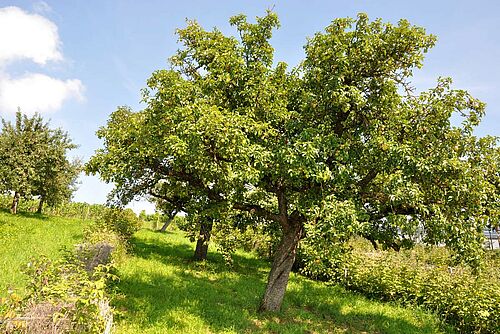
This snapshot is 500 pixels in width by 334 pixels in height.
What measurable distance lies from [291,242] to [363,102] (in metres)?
5.61

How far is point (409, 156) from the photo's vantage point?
32.2ft

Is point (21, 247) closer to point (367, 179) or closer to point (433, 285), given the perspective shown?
point (367, 179)

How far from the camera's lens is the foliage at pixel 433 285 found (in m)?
12.5

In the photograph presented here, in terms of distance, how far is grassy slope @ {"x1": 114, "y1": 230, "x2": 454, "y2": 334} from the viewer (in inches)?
428

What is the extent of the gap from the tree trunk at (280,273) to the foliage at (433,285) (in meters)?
4.45

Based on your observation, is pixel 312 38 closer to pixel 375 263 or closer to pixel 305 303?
pixel 305 303

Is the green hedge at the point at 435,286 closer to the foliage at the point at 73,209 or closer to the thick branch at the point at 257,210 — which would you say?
the thick branch at the point at 257,210

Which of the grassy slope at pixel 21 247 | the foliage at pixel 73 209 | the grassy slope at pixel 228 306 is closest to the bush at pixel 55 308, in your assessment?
the grassy slope at pixel 21 247

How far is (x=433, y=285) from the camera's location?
15.4m

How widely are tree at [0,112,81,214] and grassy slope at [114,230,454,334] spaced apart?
18.1m

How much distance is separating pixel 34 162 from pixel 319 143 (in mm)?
29969

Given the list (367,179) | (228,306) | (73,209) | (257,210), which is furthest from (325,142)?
(73,209)

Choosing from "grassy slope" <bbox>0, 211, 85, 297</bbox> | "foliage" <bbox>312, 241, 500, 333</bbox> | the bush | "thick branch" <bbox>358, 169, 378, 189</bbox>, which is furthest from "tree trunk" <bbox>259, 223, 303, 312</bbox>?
"grassy slope" <bbox>0, 211, 85, 297</bbox>

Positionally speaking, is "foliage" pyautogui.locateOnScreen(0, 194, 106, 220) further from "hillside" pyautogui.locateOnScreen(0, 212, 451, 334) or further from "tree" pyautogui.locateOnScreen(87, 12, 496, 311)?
"tree" pyautogui.locateOnScreen(87, 12, 496, 311)
